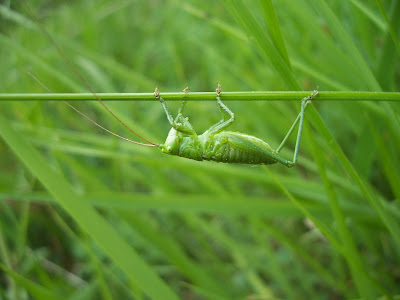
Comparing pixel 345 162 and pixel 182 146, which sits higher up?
pixel 182 146

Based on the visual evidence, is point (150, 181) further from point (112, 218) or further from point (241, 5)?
point (241, 5)

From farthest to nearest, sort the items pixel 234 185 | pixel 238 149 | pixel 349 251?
pixel 234 185 < pixel 238 149 < pixel 349 251

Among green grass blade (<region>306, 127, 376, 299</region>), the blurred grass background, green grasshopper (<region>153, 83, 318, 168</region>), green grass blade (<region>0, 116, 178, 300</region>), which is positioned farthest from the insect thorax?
green grass blade (<region>306, 127, 376, 299</region>)

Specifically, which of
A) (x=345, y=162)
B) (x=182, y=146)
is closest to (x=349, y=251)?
(x=345, y=162)

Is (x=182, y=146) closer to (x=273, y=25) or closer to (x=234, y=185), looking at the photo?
(x=273, y=25)

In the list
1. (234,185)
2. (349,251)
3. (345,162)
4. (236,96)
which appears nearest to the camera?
(236,96)

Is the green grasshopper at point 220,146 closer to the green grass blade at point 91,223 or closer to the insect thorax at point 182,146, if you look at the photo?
the insect thorax at point 182,146
